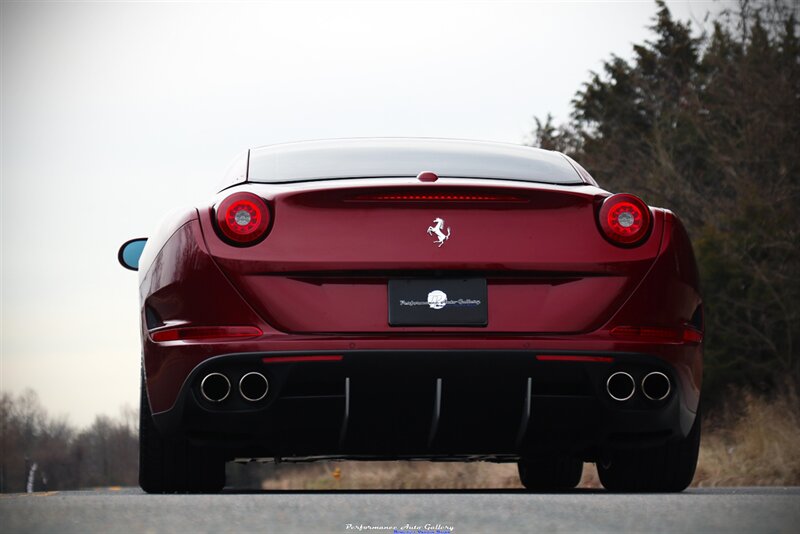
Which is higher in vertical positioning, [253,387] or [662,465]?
[253,387]

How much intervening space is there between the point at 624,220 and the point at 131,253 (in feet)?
8.01

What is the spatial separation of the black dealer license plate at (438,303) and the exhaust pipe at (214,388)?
0.67 meters

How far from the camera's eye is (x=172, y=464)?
17.5 feet

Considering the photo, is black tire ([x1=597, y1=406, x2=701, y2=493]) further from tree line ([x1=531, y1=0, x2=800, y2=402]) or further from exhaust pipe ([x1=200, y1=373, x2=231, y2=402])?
tree line ([x1=531, y1=0, x2=800, y2=402])

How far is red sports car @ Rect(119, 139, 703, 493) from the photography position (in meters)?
4.79

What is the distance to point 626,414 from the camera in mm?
4945

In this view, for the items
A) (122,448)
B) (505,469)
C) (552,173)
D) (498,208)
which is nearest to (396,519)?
(498,208)

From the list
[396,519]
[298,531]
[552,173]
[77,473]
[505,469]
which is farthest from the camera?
[77,473]

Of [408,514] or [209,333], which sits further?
[209,333]

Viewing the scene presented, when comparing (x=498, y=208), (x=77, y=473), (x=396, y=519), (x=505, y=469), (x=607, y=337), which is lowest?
(x=77, y=473)

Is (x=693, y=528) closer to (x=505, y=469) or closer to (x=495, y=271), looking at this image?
(x=495, y=271)

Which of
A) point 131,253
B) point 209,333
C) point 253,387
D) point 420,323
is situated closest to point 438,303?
point 420,323

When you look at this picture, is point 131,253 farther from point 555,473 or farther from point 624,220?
point 555,473

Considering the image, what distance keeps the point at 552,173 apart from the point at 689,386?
1.05 metres
